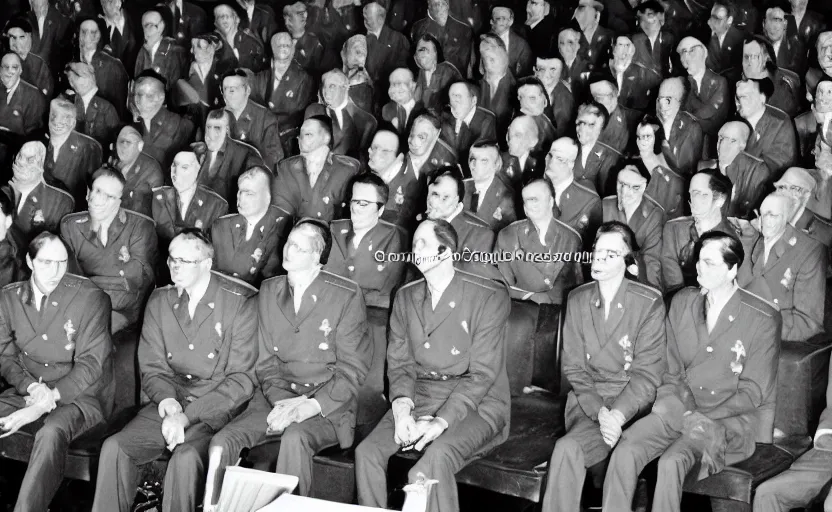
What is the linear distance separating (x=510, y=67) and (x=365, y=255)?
215 centimetres

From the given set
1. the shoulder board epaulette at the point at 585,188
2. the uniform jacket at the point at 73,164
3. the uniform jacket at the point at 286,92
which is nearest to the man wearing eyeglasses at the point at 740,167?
the shoulder board epaulette at the point at 585,188

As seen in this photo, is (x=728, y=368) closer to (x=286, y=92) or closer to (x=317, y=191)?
(x=317, y=191)

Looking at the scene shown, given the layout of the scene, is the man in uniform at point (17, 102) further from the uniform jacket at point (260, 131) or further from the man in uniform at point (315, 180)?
the man in uniform at point (315, 180)

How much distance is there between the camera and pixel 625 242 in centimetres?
354

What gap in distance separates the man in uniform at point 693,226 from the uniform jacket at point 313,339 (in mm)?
1316

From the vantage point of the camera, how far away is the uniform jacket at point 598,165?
505 centimetres

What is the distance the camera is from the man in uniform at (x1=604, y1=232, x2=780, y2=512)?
3.21 metres

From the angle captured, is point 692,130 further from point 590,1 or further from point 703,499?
point 703,499

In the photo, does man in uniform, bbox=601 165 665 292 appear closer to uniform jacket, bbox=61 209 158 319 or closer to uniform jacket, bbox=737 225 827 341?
uniform jacket, bbox=737 225 827 341

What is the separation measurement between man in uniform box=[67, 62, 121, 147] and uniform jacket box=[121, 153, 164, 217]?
2.28ft

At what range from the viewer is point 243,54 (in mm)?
6527

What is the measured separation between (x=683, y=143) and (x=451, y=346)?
2102mm

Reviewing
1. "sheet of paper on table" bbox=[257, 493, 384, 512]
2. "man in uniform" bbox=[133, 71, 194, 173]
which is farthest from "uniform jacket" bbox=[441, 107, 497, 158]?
"sheet of paper on table" bbox=[257, 493, 384, 512]

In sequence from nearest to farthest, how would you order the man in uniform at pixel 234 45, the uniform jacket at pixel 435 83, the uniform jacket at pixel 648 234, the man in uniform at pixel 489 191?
the uniform jacket at pixel 648 234, the man in uniform at pixel 489 191, the uniform jacket at pixel 435 83, the man in uniform at pixel 234 45
